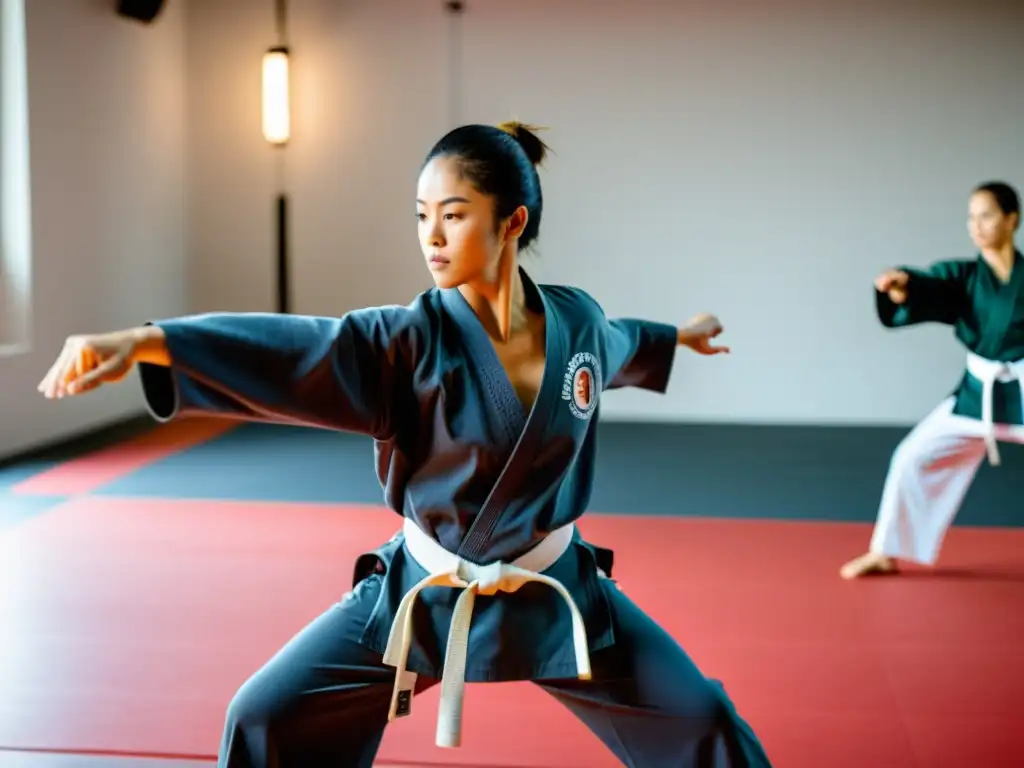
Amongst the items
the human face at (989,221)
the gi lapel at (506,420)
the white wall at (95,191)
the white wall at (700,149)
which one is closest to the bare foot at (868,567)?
the human face at (989,221)

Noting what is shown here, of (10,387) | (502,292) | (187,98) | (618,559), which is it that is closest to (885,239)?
(618,559)

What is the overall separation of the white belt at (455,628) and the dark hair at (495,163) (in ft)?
1.47

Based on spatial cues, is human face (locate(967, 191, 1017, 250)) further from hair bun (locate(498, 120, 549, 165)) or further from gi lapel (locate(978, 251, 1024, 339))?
hair bun (locate(498, 120, 549, 165))

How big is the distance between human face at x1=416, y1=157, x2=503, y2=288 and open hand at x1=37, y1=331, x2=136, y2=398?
40cm

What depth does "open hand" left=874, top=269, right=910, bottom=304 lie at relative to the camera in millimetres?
3055

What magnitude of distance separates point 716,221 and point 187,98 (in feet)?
10.7

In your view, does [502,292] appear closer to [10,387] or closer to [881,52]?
[10,387]

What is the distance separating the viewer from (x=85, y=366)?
1101 millimetres

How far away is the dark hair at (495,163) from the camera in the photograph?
1354 mm

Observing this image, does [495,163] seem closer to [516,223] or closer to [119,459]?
[516,223]

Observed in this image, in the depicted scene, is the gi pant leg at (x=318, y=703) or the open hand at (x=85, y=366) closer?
the open hand at (x=85, y=366)

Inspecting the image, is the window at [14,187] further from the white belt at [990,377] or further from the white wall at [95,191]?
the white belt at [990,377]

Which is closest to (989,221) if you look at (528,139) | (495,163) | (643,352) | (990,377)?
(990,377)

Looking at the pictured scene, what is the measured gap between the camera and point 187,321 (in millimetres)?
1261
